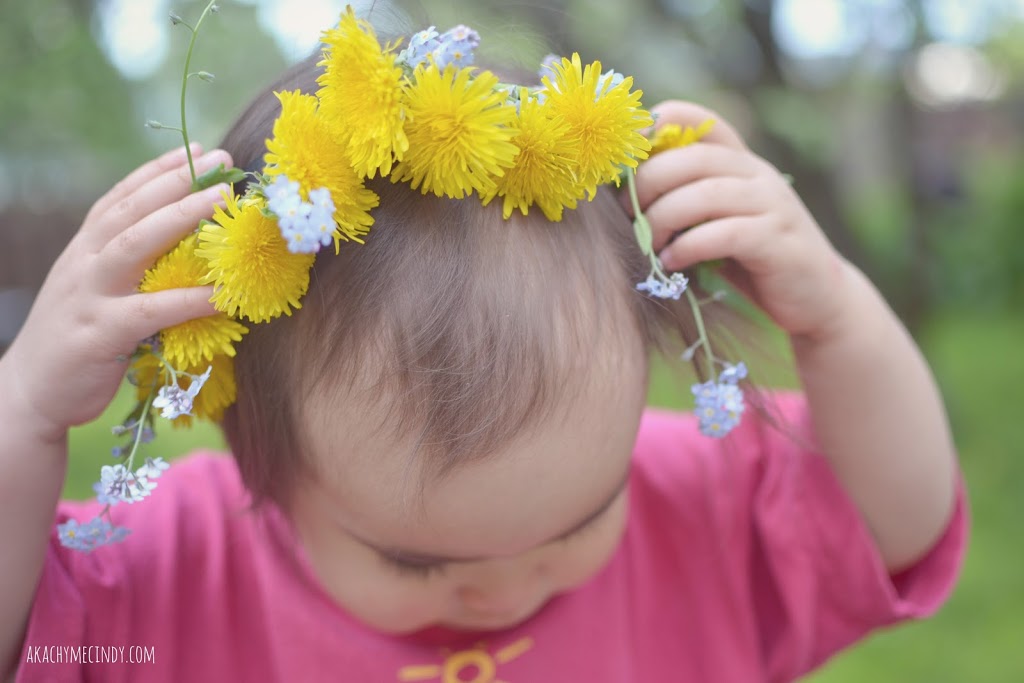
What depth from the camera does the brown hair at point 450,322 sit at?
2.73 feet

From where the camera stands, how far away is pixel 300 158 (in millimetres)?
770

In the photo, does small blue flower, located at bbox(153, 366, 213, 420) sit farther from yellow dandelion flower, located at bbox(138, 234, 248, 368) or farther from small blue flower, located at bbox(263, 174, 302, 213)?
small blue flower, located at bbox(263, 174, 302, 213)

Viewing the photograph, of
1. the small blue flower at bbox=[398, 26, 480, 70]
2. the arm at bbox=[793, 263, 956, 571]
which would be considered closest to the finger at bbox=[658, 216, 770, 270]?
the arm at bbox=[793, 263, 956, 571]

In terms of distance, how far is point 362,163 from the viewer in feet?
2.55

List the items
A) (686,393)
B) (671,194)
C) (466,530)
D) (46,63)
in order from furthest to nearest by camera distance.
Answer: (46,63)
(686,393)
(671,194)
(466,530)

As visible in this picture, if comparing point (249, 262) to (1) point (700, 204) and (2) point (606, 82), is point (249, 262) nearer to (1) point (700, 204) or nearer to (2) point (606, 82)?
(2) point (606, 82)

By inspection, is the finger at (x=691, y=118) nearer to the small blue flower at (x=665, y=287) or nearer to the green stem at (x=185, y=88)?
the small blue flower at (x=665, y=287)

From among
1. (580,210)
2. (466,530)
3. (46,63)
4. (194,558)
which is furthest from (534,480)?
(46,63)

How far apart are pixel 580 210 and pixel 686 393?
32 centimetres

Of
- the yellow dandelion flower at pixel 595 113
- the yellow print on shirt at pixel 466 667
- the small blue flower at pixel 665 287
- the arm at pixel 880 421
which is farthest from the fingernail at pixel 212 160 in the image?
the arm at pixel 880 421

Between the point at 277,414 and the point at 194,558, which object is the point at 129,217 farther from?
→ the point at 194,558

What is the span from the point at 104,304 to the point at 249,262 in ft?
0.60

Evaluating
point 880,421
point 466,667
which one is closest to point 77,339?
point 466,667

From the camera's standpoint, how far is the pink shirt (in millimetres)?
1118
